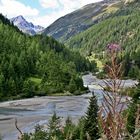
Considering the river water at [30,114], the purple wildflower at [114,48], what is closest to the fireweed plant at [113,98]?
the purple wildflower at [114,48]

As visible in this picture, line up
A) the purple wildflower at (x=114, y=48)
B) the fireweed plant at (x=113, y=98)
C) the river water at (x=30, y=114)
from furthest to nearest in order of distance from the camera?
1. the river water at (x=30, y=114)
2. the purple wildflower at (x=114, y=48)
3. the fireweed plant at (x=113, y=98)

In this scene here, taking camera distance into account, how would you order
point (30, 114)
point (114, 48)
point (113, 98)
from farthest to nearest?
point (30, 114), point (114, 48), point (113, 98)

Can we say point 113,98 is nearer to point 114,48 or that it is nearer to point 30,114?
point 114,48

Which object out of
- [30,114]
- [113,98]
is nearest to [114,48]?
[113,98]

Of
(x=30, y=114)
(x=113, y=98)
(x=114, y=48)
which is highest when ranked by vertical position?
(x=114, y=48)

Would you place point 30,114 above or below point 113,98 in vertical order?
below

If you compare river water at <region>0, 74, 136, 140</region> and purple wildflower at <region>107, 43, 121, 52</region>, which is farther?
river water at <region>0, 74, 136, 140</region>

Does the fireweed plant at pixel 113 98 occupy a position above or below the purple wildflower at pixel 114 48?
below

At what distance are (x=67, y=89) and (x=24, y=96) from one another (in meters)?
26.5

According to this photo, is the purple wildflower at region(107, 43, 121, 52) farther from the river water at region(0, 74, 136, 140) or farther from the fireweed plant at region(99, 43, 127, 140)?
the river water at region(0, 74, 136, 140)

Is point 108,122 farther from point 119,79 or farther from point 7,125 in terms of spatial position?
point 7,125

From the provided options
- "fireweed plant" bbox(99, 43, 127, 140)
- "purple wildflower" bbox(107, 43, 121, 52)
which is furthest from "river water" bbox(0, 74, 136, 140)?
"purple wildflower" bbox(107, 43, 121, 52)

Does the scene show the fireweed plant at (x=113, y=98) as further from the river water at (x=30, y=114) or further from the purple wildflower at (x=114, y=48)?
the river water at (x=30, y=114)

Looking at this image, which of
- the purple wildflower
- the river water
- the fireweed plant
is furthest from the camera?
the river water
